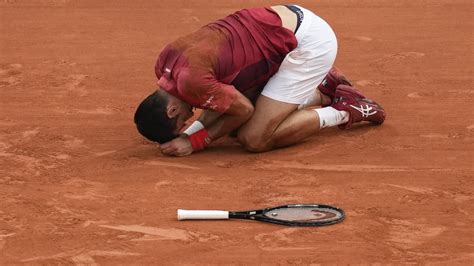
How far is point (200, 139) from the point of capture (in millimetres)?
8172

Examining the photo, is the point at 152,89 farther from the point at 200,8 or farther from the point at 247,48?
the point at 200,8

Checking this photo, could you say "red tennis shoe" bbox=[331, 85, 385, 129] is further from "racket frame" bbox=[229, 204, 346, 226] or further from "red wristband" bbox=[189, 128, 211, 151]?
"racket frame" bbox=[229, 204, 346, 226]

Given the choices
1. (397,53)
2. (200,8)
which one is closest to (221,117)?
(397,53)

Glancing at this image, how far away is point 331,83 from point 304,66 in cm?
70

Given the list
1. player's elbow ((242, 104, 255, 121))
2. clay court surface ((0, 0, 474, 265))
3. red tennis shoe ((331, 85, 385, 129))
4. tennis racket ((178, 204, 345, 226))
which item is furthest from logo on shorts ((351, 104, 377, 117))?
tennis racket ((178, 204, 345, 226))

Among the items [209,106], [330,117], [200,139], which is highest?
[209,106]

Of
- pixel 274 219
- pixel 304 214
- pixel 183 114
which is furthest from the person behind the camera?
pixel 183 114

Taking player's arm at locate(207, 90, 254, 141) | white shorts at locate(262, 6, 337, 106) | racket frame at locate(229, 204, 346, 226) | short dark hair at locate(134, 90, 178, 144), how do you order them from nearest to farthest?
racket frame at locate(229, 204, 346, 226), short dark hair at locate(134, 90, 178, 144), player's arm at locate(207, 90, 254, 141), white shorts at locate(262, 6, 337, 106)

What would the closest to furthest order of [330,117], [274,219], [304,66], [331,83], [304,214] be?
[274,219]
[304,214]
[304,66]
[330,117]
[331,83]

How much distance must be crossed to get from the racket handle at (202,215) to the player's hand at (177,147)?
3.93ft

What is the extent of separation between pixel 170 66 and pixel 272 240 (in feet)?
5.53

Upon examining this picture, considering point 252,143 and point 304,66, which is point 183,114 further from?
point 304,66

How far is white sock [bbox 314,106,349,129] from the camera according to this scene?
844 cm

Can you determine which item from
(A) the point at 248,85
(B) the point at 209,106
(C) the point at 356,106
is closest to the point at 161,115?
(B) the point at 209,106
